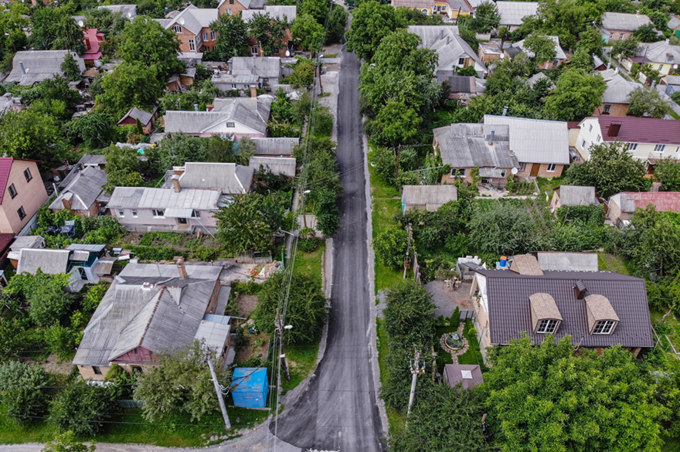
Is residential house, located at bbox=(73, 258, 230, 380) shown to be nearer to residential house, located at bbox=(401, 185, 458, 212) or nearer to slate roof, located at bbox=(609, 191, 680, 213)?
residential house, located at bbox=(401, 185, 458, 212)

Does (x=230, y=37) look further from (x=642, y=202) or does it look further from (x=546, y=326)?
(x=546, y=326)

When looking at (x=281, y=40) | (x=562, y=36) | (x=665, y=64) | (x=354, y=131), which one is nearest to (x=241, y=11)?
(x=281, y=40)

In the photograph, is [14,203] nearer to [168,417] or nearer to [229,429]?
[168,417]

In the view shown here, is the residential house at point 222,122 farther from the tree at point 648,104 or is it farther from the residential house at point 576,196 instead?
the tree at point 648,104

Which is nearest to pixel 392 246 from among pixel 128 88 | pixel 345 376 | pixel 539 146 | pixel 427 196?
pixel 427 196

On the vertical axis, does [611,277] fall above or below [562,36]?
below

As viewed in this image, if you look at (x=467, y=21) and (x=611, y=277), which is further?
(x=467, y=21)
